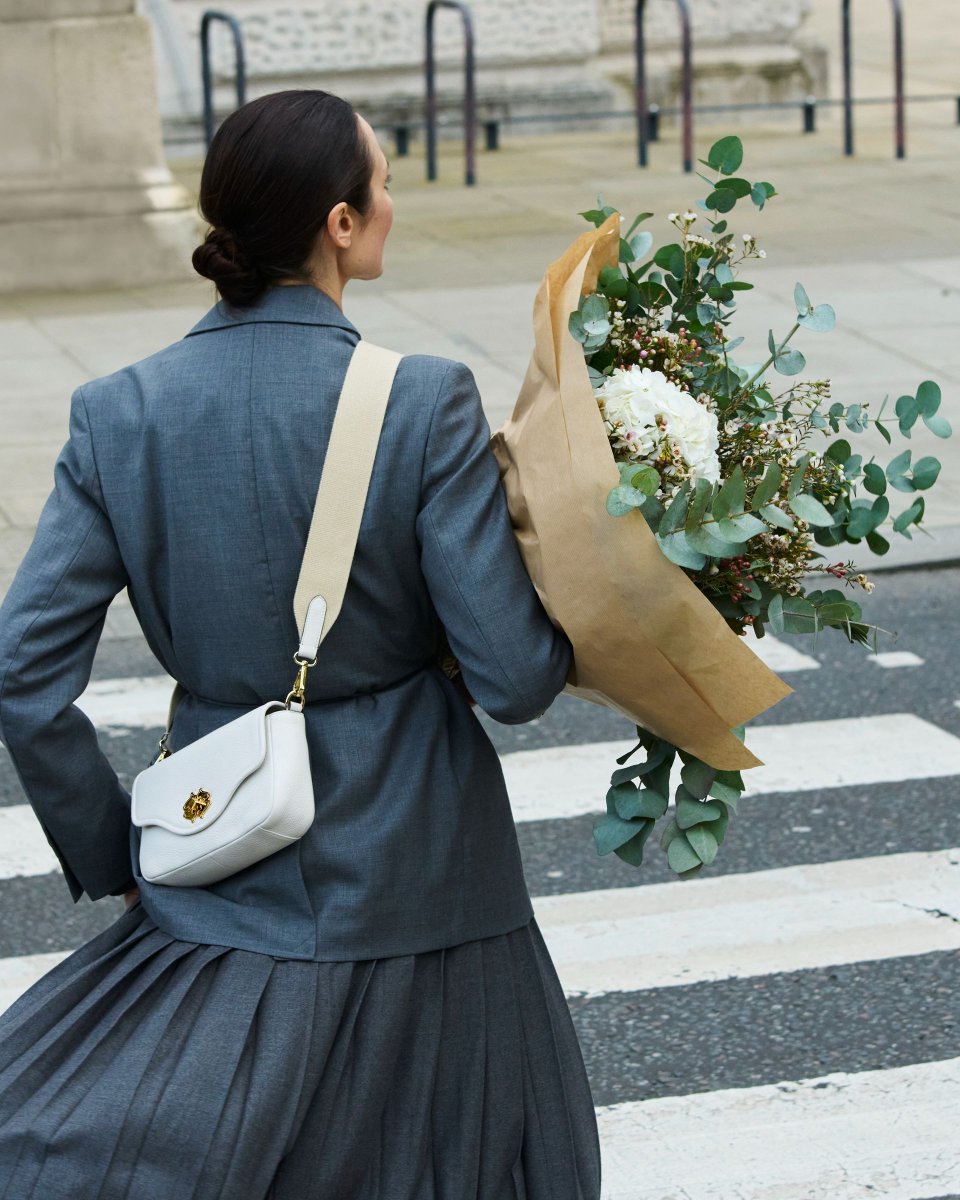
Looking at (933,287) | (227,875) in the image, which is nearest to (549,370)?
(227,875)

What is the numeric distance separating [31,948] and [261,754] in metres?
2.44

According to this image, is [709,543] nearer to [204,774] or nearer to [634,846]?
[634,846]

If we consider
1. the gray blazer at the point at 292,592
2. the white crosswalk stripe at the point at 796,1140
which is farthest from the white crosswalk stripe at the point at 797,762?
the gray blazer at the point at 292,592

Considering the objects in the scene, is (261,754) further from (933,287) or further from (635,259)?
(933,287)

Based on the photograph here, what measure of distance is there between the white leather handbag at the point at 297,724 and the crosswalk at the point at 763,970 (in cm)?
150

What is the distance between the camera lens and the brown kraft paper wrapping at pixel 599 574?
7.95 ft

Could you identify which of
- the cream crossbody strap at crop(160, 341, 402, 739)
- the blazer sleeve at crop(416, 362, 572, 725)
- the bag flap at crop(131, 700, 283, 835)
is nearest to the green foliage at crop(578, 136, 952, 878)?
the blazer sleeve at crop(416, 362, 572, 725)

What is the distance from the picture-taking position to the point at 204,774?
248 centimetres

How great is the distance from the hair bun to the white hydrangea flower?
0.44 metres

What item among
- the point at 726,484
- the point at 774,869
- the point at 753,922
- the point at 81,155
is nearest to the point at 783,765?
the point at 774,869

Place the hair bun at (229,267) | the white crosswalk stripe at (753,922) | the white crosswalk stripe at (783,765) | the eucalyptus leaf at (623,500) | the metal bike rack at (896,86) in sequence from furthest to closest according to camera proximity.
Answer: the metal bike rack at (896,86) → the white crosswalk stripe at (783,765) → the white crosswalk stripe at (753,922) → the hair bun at (229,267) → the eucalyptus leaf at (623,500)

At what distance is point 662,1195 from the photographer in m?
3.64

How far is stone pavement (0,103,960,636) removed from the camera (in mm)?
9117

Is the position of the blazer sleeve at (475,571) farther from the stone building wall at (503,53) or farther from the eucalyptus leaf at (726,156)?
the stone building wall at (503,53)
